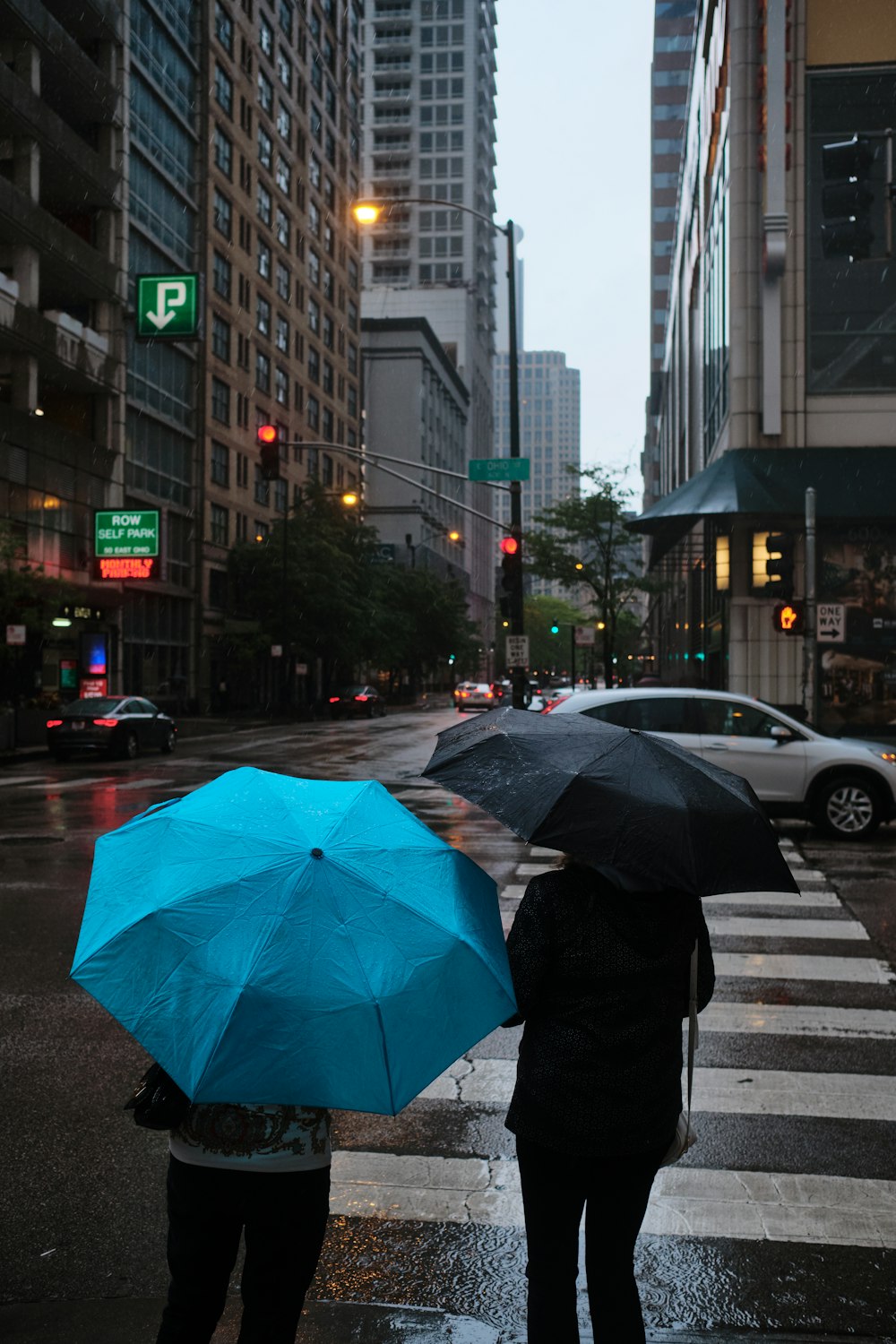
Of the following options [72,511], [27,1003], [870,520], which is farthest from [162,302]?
[27,1003]

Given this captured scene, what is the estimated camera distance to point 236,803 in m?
2.60

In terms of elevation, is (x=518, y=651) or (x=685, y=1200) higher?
(x=518, y=651)

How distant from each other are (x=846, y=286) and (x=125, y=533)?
22555 millimetres

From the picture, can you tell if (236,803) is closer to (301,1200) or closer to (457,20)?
(301,1200)

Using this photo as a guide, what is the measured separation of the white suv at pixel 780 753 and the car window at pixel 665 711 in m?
0.01

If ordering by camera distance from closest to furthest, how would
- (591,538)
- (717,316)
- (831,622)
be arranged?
(831,622)
(717,316)
(591,538)

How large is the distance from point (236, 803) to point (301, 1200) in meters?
0.86

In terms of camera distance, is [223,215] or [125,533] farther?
[223,215]

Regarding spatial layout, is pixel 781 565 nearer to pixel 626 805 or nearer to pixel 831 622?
pixel 831 622

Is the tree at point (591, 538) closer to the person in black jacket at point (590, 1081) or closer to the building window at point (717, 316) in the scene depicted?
the building window at point (717, 316)

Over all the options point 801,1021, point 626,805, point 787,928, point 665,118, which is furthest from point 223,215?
point 665,118

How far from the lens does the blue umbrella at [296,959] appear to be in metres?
2.25

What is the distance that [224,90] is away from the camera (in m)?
52.1

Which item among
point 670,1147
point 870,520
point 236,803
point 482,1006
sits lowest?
point 670,1147
